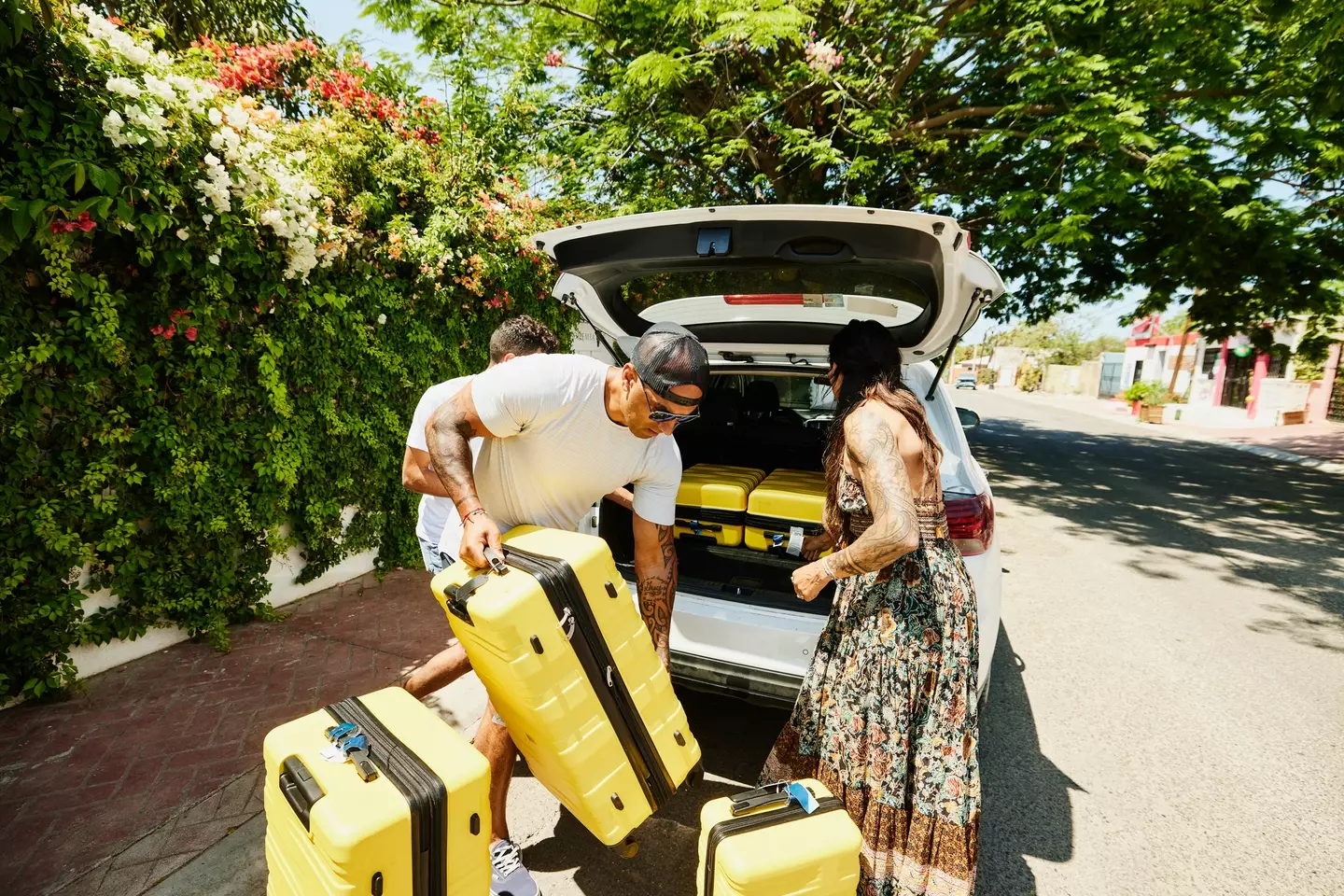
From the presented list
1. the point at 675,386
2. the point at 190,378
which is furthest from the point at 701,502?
the point at 190,378

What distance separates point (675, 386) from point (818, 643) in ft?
3.40

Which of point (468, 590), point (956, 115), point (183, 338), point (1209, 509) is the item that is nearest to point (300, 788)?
point (468, 590)

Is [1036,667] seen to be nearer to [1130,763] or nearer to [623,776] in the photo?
[1130,763]

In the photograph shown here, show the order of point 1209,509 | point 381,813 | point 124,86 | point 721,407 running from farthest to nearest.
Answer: point 1209,509 < point 721,407 < point 124,86 < point 381,813

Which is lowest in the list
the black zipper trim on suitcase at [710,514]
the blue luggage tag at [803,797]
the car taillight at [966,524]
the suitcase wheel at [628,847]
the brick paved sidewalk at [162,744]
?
the brick paved sidewalk at [162,744]

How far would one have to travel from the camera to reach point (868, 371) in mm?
2156

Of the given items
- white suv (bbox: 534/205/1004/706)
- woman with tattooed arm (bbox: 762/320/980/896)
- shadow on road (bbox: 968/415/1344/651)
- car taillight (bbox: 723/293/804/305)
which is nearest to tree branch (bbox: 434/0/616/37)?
white suv (bbox: 534/205/1004/706)

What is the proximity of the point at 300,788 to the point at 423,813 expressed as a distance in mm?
313

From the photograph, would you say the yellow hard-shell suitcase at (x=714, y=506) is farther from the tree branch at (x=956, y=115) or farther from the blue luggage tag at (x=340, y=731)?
the tree branch at (x=956, y=115)

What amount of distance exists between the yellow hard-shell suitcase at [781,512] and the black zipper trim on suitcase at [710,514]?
0.18 ft

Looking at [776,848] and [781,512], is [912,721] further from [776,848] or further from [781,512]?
[781,512]

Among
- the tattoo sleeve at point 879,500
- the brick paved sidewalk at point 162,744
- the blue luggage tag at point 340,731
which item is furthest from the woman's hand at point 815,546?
the brick paved sidewalk at point 162,744

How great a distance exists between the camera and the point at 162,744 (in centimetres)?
284

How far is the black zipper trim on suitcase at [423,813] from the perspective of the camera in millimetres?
1471
